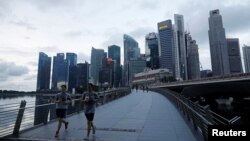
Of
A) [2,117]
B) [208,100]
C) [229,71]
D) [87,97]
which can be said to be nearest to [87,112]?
[87,97]

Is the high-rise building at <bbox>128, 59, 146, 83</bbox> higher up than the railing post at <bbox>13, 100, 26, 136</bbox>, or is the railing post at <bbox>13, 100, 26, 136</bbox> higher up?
the high-rise building at <bbox>128, 59, 146, 83</bbox>

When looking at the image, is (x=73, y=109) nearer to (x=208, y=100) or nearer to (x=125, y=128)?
(x=125, y=128)

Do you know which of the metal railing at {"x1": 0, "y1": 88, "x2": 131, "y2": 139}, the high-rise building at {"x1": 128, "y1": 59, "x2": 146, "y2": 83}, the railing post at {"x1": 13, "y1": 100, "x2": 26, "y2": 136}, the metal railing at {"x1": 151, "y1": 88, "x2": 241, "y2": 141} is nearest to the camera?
the metal railing at {"x1": 151, "y1": 88, "x2": 241, "y2": 141}

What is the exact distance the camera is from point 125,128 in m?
8.97

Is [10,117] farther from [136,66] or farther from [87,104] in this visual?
[136,66]

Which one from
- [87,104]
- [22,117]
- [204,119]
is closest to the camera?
[204,119]

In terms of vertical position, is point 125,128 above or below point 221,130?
below

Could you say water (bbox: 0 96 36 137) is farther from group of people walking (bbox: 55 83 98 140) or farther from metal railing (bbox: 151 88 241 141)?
metal railing (bbox: 151 88 241 141)

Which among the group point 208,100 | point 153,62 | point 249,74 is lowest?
point 208,100

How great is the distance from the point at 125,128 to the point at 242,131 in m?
5.03

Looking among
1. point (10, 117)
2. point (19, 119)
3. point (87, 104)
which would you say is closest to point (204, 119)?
point (87, 104)

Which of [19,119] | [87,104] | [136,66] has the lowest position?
[19,119]

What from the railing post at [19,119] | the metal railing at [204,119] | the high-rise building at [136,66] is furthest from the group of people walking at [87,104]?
the high-rise building at [136,66]

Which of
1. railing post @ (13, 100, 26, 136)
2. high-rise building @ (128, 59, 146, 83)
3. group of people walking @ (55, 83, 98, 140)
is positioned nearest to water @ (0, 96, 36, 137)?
railing post @ (13, 100, 26, 136)
